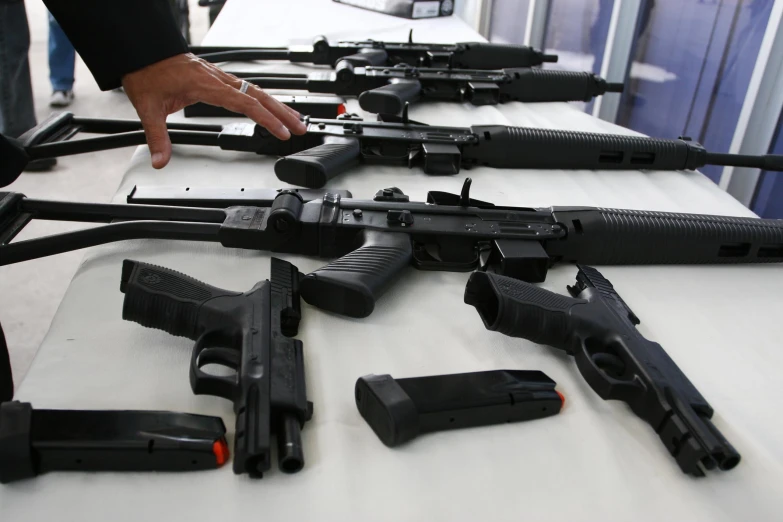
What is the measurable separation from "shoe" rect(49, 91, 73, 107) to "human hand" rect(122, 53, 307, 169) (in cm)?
257

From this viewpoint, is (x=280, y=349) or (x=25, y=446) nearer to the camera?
(x=25, y=446)

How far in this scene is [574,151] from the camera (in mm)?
A: 1609

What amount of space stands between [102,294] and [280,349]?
0.39 metres

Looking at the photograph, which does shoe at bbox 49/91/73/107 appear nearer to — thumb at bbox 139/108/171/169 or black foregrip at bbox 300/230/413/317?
thumb at bbox 139/108/171/169

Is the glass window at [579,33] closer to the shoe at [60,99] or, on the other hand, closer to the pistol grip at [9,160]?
the pistol grip at [9,160]

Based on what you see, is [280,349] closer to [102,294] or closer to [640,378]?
[102,294]

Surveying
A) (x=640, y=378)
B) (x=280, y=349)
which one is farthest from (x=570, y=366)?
(x=280, y=349)

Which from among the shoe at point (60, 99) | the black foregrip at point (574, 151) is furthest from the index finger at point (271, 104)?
the shoe at point (60, 99)

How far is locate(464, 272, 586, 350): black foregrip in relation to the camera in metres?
0.87

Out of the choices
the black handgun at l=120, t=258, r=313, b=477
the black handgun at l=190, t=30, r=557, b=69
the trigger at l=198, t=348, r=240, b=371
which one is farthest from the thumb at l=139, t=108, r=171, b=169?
the black handgun at l=190, t=30, r=557, b=69

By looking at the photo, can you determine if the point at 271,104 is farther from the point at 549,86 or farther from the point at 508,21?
the point at 508,21

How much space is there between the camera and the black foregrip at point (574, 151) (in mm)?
1582

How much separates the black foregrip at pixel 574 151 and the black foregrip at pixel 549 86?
0.57 metres

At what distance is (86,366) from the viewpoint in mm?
819
